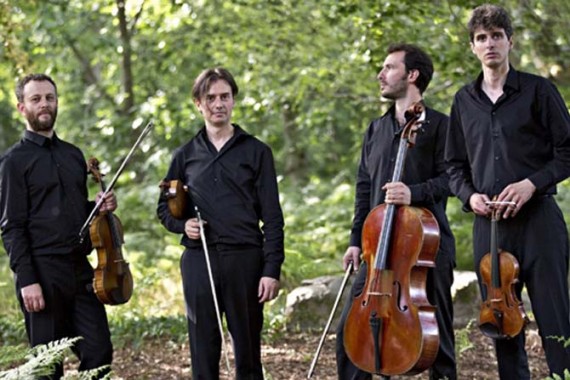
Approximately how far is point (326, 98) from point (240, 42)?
4.09 feet

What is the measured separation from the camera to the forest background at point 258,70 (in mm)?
8133

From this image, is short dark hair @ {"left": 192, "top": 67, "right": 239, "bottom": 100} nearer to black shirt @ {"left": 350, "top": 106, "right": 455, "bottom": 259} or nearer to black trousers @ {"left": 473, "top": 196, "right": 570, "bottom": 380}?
black shirt @ {"left": 350, "top": 106, "right": 455, "bottom": 259}

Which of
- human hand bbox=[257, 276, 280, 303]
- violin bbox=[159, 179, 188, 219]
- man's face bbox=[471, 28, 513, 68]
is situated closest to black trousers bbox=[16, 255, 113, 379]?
violin bbox=[159, 179, 188, 219]

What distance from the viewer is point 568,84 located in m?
9.58

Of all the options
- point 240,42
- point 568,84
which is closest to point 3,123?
point 240,42

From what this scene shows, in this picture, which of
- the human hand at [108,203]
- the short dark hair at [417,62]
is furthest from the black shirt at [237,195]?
the short dark hair at [417,62]

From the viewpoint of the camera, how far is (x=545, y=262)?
175 inches

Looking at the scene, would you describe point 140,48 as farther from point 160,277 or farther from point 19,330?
point 19,330

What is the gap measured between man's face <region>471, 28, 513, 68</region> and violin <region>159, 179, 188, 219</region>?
5.45 ft

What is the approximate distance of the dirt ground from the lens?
20.8 feet

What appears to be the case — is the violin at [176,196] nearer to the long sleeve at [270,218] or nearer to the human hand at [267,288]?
the long sleeve at [270,218]

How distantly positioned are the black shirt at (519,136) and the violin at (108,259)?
1.88m

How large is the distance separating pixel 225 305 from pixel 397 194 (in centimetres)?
108

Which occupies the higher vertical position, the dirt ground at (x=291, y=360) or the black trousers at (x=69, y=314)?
the black trousers at (x=69, y=314)
